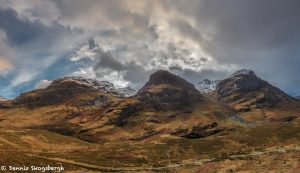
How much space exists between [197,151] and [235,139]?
3460 centimetres

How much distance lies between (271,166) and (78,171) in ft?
131

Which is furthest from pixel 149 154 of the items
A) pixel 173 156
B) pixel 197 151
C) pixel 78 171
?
pixel 78 171

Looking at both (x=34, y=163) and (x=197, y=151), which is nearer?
(x=34, y=163)

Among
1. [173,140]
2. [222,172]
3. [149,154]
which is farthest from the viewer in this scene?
[173,140]

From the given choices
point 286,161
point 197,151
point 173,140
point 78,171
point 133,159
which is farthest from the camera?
point 173,140

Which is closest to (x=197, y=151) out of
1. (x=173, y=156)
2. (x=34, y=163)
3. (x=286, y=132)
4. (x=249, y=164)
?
(x=173, y=156)

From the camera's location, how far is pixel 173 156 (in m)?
135

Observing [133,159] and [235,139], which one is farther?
[235,139]

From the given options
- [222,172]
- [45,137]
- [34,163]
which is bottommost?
[222,172]

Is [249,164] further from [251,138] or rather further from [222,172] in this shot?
[251,138]

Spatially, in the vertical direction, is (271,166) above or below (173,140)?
below

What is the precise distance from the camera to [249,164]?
76.4 m

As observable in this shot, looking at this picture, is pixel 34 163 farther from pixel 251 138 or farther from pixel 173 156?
pixel 251 138

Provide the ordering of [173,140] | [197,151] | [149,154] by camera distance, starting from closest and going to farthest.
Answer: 1. [149,154]
2. [197,151]
3. [173,140]
